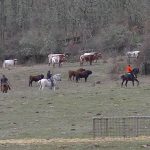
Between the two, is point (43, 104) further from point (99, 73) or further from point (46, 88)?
point (99, 73)

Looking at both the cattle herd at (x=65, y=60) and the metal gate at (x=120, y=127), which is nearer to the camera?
the metal gate at (x=120, y=127)

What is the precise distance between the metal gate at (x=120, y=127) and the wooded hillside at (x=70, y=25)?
5877cm

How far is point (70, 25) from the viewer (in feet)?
318

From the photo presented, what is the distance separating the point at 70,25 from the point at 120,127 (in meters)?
79.5

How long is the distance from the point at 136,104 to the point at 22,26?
7627 centimetres

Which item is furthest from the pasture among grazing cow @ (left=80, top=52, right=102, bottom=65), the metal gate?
grazing cow @ (left=80, top=52, right=102, bottom=65)

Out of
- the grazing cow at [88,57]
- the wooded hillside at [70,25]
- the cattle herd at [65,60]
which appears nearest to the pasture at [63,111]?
the cattle herd at [65,60]

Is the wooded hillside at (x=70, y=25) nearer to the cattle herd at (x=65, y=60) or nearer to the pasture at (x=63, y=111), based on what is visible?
the cattle herd at (x=65, y=60)

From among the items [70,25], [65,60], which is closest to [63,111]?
[65,60]

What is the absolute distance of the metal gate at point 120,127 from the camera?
1686 cm

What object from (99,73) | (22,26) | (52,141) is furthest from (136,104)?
(22,26)

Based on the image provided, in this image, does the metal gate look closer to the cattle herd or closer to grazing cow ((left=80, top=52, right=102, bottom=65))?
the cattle herd

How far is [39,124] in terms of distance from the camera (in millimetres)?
22766

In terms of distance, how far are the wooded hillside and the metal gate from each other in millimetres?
58773
